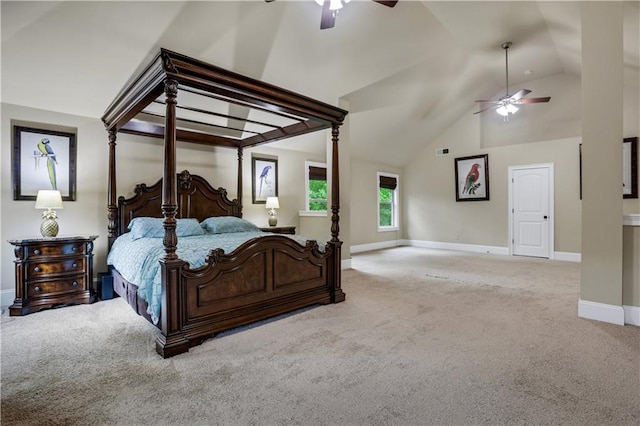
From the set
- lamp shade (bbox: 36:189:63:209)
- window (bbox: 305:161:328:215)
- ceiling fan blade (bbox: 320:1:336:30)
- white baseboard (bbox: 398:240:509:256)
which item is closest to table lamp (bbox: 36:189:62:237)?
lamp shade (bbox: 36:189:63:209)

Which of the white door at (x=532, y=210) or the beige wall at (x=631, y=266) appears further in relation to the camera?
the white door at (x=532, y=210)

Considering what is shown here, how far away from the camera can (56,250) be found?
3408 millimetres

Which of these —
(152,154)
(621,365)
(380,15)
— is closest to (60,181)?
(152,154)

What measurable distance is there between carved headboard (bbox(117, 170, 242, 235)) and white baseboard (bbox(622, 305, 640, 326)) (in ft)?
16.3

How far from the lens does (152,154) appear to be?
15.1 ft

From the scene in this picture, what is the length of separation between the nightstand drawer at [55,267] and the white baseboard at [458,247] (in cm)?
742

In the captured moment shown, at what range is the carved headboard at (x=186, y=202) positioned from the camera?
4.26 meters

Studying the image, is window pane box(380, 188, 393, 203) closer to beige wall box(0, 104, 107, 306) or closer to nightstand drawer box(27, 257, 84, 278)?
beige wall box(0, 104, 107, 306)

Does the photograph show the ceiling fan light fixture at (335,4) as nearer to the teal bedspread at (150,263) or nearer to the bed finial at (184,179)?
the teal bedspread at (150,263)

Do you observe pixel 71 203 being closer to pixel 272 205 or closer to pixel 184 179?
pixel 184 179

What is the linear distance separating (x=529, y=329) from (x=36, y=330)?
442 centimetres

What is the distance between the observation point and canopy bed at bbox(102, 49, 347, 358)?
2.42m

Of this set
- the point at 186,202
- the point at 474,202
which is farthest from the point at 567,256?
the point at 186,202

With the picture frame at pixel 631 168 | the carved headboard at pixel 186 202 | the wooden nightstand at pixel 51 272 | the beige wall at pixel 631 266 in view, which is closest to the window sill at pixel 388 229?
the carved headboard at pixel 186 202
